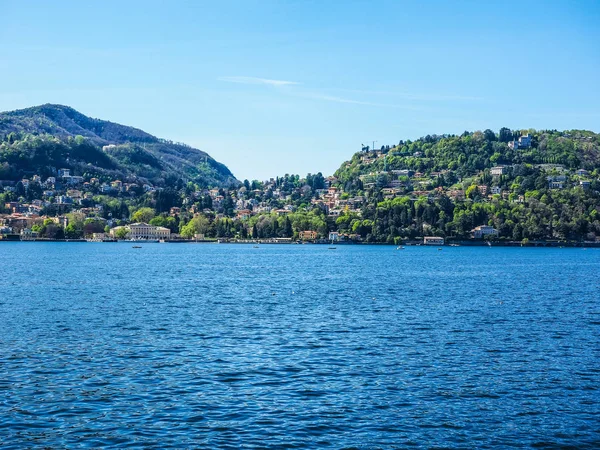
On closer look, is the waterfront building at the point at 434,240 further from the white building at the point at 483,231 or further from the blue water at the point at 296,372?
the blue water at the point at 296,372

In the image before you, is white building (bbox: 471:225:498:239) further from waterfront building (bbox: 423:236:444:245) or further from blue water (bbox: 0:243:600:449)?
blue water (bbox: 0:243:600:449)

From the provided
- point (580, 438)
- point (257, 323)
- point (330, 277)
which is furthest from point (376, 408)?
point (330, 277)

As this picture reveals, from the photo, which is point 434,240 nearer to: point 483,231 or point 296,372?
point 483,231

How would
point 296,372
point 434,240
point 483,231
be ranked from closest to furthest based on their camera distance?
point 296,372 → point 434,240 → point 483,231

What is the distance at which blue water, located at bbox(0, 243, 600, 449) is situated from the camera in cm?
1722

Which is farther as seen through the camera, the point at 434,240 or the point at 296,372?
the point at 434,240

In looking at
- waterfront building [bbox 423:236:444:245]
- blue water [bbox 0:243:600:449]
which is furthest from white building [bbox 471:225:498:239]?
blue water [bbox 0:243:600:449]

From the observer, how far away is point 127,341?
28.5m

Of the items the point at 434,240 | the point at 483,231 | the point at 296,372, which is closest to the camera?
the point at 296,372

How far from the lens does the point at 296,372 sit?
75.7ft

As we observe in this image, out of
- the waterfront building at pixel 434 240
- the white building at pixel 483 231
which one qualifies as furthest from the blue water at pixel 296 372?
the white building at pixel 483 231

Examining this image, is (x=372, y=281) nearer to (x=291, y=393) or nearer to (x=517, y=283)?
(x=517, y=283)

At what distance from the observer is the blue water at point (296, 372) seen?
17.2 m

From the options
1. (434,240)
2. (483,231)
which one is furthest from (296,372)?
(483,231)
